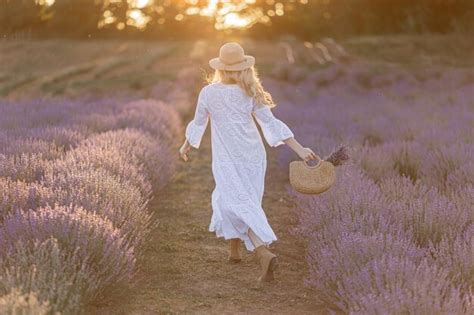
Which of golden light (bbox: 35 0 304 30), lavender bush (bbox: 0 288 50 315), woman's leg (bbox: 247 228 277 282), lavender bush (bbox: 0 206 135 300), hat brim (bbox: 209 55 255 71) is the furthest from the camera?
golden light (bbox: 35 0 304 30)

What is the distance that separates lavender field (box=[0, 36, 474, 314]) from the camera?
3.42m

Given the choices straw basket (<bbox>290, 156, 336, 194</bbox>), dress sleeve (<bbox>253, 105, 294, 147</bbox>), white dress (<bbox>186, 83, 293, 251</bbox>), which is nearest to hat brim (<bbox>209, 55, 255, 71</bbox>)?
white dress (<bbox>186, 83, 293, 251</bbox>)

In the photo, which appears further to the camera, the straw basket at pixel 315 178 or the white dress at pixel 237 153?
the white dress at pixel 237 153

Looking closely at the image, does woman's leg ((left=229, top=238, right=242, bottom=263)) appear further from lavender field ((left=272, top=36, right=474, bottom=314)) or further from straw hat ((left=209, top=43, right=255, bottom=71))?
straw hat ((left=209, top=43, right=255, bottom=71))

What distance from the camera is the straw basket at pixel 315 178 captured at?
15.4ft

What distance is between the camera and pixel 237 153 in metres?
4.84

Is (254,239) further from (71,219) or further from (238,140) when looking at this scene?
(71,219)

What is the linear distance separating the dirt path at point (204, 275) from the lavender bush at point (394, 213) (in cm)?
23

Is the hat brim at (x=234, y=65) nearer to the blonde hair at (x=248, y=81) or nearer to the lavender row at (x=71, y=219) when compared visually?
the blonde hair at (x=248, y=81)

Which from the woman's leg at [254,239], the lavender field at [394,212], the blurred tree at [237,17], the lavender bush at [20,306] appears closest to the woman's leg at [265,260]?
the woman's leg at [254,239]

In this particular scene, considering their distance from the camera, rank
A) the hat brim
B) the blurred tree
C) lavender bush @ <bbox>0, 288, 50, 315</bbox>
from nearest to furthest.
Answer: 1. lavender bush @ <bbox>0, 288, 50, 315</bbox>
2. the hat brim
3. the blurred tree

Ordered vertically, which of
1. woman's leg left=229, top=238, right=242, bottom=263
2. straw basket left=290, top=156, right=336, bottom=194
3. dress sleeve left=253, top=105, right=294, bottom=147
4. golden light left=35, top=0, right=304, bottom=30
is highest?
dress sleeve left=253, top=105, right=294, bottom=147

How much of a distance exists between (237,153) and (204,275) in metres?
0.86

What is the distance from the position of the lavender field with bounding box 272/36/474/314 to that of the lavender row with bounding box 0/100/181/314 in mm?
1185
